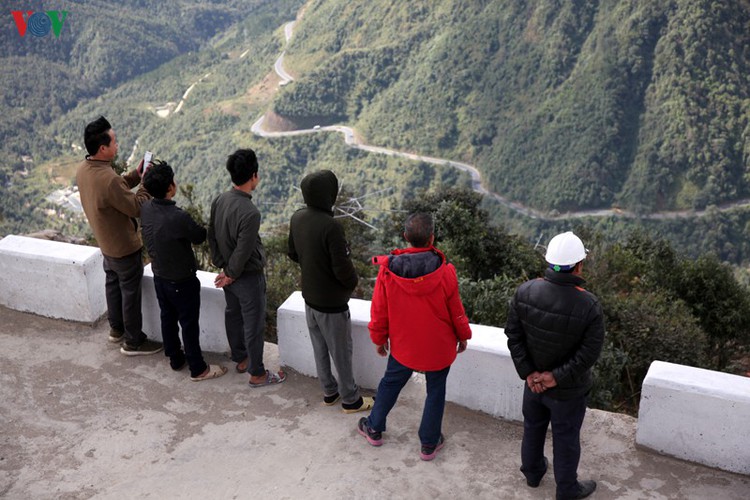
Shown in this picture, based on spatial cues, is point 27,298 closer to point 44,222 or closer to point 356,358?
point 356,358

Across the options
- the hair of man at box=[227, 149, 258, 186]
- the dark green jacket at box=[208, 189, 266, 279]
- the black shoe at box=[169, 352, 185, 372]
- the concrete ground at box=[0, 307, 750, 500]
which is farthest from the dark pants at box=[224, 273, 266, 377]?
the hair of man at box=[227, 149, 258, 186]

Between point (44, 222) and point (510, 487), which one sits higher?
point (510, 487)

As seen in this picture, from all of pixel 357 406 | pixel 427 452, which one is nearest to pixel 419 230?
pixel 427 452

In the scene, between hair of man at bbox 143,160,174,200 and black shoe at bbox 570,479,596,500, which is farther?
hair of man at bbox 143,160,174,200

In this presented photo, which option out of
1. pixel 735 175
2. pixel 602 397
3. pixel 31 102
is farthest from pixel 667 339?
pixel 31 102

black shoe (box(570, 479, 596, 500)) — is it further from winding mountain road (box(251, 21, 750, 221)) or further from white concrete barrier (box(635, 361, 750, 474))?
winding mountain road (box(251, 21, 750, 221))

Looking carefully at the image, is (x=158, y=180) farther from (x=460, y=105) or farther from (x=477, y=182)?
(x=460, y=105)

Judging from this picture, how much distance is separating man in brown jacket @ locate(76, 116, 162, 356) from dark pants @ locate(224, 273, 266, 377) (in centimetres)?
84

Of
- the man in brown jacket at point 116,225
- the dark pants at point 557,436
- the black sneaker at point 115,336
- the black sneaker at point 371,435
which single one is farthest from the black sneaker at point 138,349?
the dark pants at point 557,436

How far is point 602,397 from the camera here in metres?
5.15

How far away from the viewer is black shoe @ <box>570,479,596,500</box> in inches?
125

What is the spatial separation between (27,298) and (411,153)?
7111 cm

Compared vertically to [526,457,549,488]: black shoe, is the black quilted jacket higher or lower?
higher

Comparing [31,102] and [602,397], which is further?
[31,102]
